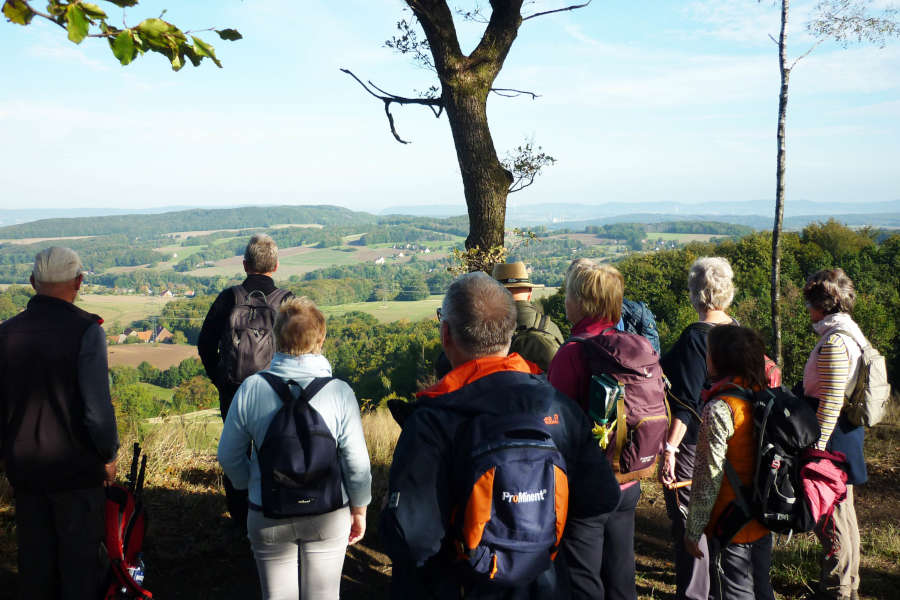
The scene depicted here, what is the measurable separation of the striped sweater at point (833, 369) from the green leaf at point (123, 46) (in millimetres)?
3332

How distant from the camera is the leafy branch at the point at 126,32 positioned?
5.83ft

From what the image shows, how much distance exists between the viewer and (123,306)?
197 feet

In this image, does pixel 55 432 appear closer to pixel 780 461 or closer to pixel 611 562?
pixel 611 562

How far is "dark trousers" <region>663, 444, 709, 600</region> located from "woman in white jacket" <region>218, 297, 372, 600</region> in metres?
1.57

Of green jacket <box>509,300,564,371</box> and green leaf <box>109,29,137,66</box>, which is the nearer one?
green leaf <box>109,29,137,66</box>

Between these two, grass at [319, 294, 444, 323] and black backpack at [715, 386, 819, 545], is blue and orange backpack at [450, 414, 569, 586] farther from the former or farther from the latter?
grass at [319, 294, 444, 323]

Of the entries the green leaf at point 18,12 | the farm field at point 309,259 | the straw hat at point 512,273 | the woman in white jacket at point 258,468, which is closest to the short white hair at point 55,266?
the woman in white jacket at point 258,468

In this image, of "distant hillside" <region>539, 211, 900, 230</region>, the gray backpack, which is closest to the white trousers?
the gray backpack

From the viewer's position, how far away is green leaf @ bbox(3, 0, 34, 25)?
1.80 m

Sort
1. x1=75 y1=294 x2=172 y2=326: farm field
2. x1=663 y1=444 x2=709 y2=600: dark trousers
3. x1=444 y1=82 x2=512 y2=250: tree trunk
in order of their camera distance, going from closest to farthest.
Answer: x1=663 y1=444 x2=709 y2=600: dark trousers → x1=444 y1=82 x2=512 y2=250: tree trunk → x1=75 y1=294 x2=172 y2=326: farm field

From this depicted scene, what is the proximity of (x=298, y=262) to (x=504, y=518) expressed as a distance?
86618 mm

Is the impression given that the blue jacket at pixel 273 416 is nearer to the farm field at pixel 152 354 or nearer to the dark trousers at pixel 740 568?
the dark trousers at pixel 740 568

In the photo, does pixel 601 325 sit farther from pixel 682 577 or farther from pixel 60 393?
pixel 60 393

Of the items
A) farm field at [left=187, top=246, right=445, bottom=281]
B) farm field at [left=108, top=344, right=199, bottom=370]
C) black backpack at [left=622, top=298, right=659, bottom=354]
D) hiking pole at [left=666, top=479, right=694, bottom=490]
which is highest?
black backpack at [left=622, top=298, right=659, bottom=354]
